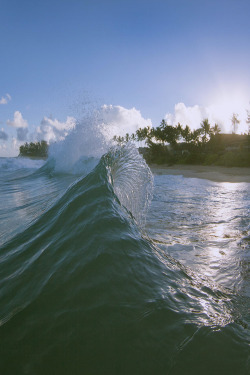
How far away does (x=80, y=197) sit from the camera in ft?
8.67

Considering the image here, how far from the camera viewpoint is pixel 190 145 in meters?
39.1

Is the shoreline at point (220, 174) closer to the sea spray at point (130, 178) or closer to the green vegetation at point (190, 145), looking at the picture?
the green vegetation at point (190, 145)

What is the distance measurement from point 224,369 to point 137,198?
3.47m

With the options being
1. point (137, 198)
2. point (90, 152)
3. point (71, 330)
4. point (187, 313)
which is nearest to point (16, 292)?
point (71, 330)

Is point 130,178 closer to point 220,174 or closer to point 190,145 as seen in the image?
point 220,174

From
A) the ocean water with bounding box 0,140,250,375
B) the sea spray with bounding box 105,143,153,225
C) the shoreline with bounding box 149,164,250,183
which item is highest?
the sea spray with bounding box 105,143,153,225

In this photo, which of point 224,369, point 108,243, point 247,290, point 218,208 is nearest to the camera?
point 224,369

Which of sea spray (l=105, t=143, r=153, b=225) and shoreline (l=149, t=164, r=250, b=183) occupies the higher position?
sea spray (l=105, t=143, r=153, b=225)

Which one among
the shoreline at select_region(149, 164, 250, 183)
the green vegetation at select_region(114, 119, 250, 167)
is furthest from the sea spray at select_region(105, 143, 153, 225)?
the green vegetation at select_region(114, 119, 250, 167)

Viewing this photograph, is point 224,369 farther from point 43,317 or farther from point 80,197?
point 80,197

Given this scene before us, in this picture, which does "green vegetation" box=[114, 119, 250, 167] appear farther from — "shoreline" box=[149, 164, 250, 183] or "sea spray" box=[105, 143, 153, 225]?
"sea spray" box=[105, 143, 153, 225]

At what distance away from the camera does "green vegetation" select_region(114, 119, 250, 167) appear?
32.5 metres

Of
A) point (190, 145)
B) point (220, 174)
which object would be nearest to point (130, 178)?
point (220, 174)

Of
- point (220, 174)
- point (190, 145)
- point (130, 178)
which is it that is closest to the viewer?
point (130, 178)
